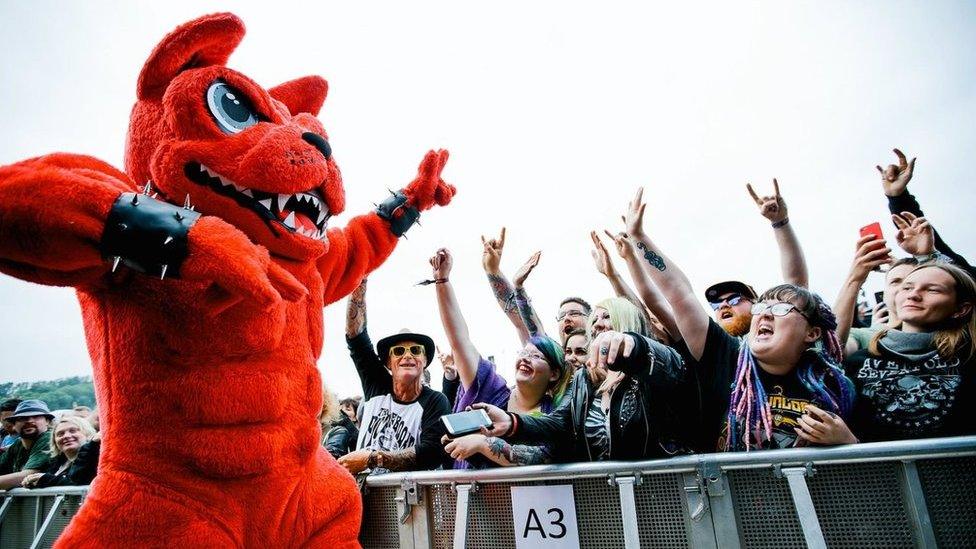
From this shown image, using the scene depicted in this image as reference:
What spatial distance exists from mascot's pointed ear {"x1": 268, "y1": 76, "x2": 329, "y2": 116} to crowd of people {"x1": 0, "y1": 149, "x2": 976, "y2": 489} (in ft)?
4.32

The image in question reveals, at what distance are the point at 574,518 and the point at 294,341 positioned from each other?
1362 millimetres

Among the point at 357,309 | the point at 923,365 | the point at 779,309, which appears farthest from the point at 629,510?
the point at 357,309

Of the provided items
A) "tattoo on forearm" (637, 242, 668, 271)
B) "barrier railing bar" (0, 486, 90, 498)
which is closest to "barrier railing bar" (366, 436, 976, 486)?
"tattoo on forearm" (637, 242, 668, 271)

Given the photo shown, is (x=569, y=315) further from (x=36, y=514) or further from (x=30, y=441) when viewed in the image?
(x=30, y=441)

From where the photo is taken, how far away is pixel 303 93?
2.45 metres

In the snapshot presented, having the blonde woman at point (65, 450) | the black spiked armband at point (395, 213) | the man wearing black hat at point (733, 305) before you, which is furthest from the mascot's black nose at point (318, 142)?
the blonde woman at point (65, 450)

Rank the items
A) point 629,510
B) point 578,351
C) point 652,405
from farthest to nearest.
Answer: point 578,351, point 652,405, point 629,510

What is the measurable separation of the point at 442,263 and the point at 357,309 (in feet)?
2.10

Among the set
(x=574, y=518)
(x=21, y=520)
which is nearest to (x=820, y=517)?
(x=574, y=518)

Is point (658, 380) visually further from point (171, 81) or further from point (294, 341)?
point (171, 81)

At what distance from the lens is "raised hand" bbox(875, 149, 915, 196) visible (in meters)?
3.44

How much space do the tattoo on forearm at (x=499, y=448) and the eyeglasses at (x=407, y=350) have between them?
4.07 ft

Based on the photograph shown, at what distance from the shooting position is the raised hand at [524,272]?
4.32 m

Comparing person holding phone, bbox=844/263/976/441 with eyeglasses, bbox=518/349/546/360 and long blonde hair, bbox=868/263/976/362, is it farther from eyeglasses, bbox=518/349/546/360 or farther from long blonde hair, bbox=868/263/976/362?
eyeglasses, bbox=518/349/546/360
